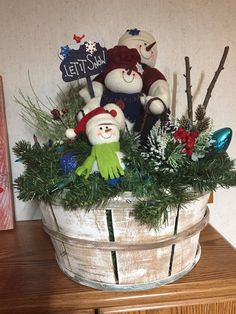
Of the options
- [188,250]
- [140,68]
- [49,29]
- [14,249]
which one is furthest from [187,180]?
[49,29]

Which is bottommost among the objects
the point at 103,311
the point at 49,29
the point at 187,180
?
the point at 103,311

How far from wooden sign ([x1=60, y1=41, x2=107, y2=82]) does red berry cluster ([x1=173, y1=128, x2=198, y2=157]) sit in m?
0.18

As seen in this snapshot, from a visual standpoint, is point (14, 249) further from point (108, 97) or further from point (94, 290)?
point (108, 97)

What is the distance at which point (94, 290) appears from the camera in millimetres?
490

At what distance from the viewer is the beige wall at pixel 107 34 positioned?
738 mm

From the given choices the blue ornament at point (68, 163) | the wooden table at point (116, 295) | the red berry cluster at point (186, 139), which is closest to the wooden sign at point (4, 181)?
the wooden table at point (116, 295)

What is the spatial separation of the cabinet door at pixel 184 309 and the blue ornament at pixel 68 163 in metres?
0.21

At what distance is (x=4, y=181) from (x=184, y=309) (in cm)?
45

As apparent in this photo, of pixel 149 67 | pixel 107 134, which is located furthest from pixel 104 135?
pixel 149 67

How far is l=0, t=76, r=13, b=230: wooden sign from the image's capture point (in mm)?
713

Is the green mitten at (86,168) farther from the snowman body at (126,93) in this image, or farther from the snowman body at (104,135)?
the snowman body at (126,93)

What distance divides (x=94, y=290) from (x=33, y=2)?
0.61 m

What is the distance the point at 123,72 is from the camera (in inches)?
21.0

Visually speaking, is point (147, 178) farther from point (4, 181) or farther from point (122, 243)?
point (4, 181)
